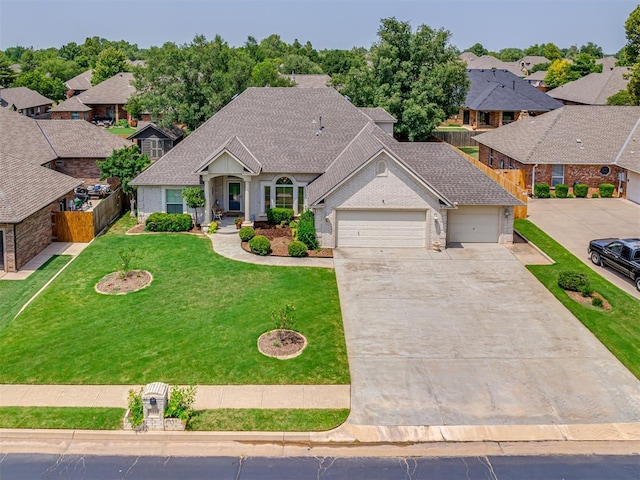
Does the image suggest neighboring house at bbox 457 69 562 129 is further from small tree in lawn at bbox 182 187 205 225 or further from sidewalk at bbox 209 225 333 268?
sidewalk at bbox 209 225 333 268

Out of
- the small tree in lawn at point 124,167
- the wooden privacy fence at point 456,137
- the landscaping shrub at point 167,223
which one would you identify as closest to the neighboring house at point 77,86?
the wooden privacy fence at point 456,137

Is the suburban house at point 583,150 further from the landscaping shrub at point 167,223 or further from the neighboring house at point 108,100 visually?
the neighboring house at point 108,100

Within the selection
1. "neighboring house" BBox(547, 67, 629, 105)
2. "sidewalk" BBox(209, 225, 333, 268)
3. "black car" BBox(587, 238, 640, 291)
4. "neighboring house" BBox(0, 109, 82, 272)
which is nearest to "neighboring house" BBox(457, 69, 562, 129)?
"neighboring house" BBox(547, 67, 629, 105)

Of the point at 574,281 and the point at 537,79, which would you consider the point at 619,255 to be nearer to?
the point at 574,281

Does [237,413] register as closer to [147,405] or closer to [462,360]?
[147,405]

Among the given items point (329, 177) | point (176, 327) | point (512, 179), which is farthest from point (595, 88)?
point (176, 327)

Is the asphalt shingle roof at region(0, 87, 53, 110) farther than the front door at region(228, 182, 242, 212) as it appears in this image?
Yes
